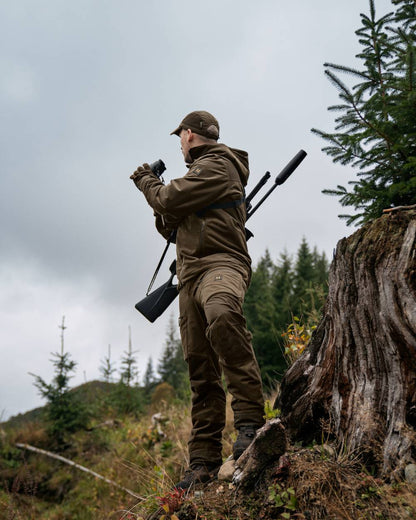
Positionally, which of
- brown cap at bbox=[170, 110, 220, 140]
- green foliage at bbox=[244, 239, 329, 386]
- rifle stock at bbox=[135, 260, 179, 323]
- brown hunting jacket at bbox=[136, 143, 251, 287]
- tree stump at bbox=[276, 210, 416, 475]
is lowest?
tree stump at bbox=[276, 210, 416, 475]

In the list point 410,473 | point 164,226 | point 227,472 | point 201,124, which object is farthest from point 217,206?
point 410,473

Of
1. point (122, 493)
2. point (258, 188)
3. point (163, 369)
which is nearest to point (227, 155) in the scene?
point (258, 188)

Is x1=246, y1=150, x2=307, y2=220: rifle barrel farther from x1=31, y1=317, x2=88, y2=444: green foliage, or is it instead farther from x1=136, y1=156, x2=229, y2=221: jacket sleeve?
x1=31, y1=317, x2=88, y2=444: green foliage

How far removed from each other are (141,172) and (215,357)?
1.84m

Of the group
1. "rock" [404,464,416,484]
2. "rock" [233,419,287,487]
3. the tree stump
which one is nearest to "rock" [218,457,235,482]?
"rock" [233,419,287,487]

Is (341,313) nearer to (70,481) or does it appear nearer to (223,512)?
(223,512)

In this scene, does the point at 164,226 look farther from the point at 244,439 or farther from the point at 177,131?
the point at 244,439

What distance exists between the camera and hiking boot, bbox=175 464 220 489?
10.6 feet

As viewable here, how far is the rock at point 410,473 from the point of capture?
236 centimetres

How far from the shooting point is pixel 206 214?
3676mm

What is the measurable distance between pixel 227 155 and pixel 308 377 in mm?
1985

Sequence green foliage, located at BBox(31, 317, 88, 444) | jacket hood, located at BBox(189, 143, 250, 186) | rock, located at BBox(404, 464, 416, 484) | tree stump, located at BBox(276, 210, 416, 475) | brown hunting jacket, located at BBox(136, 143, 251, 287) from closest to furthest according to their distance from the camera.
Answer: rock, located at BBox(404, 464, 416, 484)
tree stump, located at BBox(276, 210, 416, 475)
brown hunting jacket, located at BBox(136, 143, 251, 287)
jacket hood, located at BBox(189, 143, 250, 186)
green foliage, located at BBox(31, 317, 88, 444)

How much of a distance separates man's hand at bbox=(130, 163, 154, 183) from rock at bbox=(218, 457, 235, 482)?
2.55 m

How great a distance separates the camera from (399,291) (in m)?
Result: 2.69
